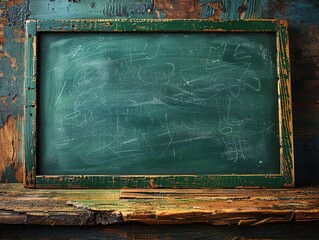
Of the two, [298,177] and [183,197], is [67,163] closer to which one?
[183,197]

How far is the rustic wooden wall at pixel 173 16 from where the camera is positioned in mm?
1747

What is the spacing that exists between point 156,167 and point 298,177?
A: 628 millimetres

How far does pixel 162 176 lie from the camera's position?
5.26 feet

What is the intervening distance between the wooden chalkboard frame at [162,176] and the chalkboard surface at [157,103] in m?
0.03

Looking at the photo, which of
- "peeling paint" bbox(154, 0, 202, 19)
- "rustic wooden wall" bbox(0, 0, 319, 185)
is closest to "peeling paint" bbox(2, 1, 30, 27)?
"rustic wooden wall" bbox(0, 0, 319, 185)

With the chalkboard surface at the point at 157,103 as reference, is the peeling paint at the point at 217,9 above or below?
above

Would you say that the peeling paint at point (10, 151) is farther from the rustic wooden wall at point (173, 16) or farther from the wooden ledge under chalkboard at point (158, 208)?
the wooden ledge under chalkboard at point (158, 208)

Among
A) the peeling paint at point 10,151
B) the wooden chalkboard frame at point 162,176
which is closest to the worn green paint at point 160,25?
the wooden chalkboard frame at point 162,176

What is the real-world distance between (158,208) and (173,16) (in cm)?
90

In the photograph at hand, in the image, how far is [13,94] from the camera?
175 centimetres

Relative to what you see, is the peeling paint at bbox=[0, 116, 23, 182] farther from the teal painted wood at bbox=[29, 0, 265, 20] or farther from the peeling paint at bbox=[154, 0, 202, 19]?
the peeling paint at bbox=[154, 0, 202, 19]

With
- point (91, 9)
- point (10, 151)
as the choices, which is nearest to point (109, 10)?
point (91, 9)

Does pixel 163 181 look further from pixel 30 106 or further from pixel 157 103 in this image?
pixel 30 106

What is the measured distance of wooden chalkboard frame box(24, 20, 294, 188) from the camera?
1.60 m
